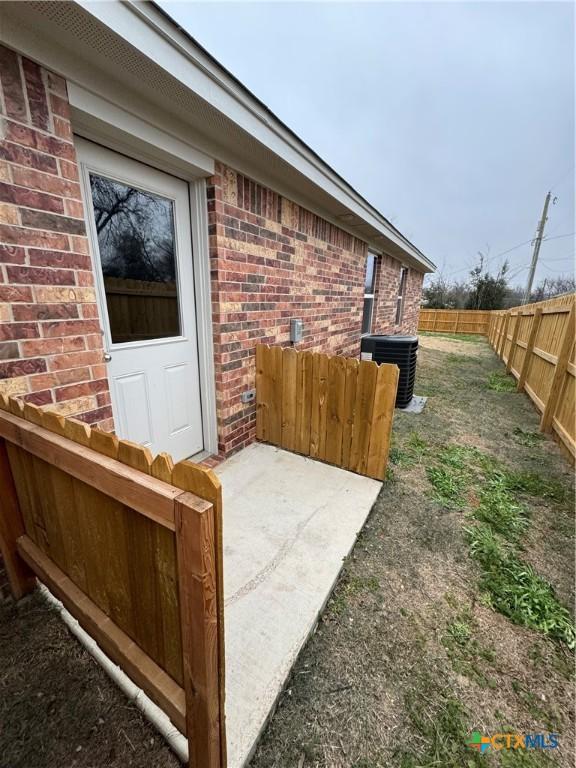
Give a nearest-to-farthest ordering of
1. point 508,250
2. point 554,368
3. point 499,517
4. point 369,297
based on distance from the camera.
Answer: point 499,517 → point 554,368 → point 369,297 → point 508,250

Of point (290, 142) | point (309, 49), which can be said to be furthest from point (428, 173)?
point (290, 142)

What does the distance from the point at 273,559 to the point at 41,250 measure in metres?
2.07

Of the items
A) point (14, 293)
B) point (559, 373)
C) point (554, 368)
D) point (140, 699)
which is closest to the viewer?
point (140, 699)

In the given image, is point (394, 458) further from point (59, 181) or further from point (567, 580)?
point (59, 181)

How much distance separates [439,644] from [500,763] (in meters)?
0.40

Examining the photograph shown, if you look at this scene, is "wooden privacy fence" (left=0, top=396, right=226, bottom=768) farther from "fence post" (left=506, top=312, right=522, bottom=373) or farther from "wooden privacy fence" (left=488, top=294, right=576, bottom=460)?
"fence post" (left=506, top=312, right=522, bottom=373)

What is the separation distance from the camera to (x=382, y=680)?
4.38 feet

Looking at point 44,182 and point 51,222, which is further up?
point 44,182

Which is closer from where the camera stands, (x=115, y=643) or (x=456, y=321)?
(x=115, y=643)

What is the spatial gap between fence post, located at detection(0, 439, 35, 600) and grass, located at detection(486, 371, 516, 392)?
275 inches

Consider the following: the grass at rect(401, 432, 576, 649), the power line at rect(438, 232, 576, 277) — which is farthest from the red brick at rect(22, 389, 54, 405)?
the power line at rect(438, 232, 576, 277)

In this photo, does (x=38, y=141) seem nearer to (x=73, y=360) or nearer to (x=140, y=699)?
(x=73, y=360)

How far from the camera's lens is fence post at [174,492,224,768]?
2.26 feet

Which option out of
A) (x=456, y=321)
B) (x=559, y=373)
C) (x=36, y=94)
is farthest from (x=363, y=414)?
(x=456, y=321)
